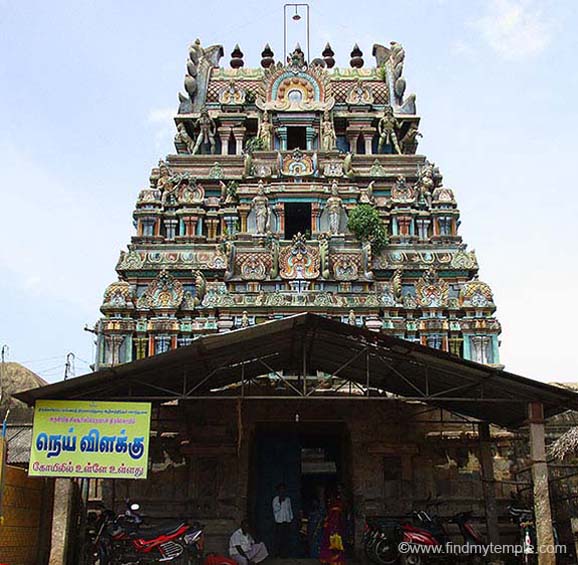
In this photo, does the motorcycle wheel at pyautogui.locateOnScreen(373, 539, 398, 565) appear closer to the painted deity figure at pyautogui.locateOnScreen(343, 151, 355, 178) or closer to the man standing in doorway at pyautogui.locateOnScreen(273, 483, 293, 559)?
the man standing in doorway at pyautogui.locateOnScreen(273, 483, 293, 559)

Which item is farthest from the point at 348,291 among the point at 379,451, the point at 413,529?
the point at 413,529

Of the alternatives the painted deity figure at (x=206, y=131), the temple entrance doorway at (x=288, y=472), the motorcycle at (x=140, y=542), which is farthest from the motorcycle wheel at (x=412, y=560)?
the painted deity figure at (x=206, y=131)

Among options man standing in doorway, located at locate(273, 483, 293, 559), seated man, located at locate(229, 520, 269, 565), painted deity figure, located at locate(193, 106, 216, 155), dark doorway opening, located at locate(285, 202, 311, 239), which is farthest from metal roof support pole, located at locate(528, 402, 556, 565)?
painted deity figure, located at locate(193, 106, 216, 155)

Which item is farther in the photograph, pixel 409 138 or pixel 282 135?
pixel 409 138

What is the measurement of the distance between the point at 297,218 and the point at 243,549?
707 inches

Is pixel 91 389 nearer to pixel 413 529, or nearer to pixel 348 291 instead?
pixel 413 529

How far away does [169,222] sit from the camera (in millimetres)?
30484

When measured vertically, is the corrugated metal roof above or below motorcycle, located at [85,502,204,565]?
above

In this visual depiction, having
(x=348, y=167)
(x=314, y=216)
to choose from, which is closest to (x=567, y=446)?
(x=314, y=216)

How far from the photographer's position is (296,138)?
3538 cm

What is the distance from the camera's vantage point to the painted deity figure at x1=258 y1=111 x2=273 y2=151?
110 feet

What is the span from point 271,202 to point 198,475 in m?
13.6

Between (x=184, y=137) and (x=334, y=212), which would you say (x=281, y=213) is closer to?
(x=334, y=212)

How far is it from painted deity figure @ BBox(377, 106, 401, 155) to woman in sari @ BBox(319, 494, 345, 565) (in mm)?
22229
